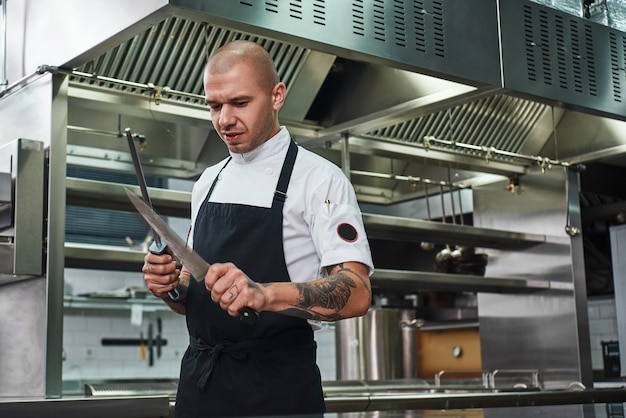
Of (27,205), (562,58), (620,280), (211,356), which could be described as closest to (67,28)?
(27,205)

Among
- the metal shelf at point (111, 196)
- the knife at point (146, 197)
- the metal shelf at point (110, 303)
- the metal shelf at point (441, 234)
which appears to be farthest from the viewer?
the metal shelf at point (110, 303)

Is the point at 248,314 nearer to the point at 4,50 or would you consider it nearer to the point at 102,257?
the point at 102,257

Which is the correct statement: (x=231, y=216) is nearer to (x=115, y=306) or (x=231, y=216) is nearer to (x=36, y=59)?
(x=36, y=59)

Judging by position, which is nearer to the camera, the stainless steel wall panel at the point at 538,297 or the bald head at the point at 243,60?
the bald head at the point at 243,60

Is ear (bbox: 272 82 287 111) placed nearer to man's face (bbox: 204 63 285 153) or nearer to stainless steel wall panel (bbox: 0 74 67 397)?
man's face (bbox: 204 63 285 153)

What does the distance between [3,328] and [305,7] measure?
4.83 feet

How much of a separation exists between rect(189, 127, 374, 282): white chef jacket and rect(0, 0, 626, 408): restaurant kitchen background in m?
0.63

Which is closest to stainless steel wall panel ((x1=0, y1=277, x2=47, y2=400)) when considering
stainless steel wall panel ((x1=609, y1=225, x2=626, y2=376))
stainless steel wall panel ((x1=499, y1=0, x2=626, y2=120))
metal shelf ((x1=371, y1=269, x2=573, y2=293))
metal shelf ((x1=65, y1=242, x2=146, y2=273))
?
metal shelf ((x1=65, y1=242, x2=146, y2=273))

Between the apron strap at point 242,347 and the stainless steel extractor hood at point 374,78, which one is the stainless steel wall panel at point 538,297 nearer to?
the stainless steel extractor hood at point 374,78

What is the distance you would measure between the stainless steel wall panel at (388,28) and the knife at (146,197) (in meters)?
0.84

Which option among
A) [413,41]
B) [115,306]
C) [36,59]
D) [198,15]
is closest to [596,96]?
[413,41]

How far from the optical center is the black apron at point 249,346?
6.46 feet

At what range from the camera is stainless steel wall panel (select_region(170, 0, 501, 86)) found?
107 inches

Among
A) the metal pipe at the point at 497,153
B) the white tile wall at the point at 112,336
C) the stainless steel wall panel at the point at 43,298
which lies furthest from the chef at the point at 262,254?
the white tile wall at the point at 112,336
